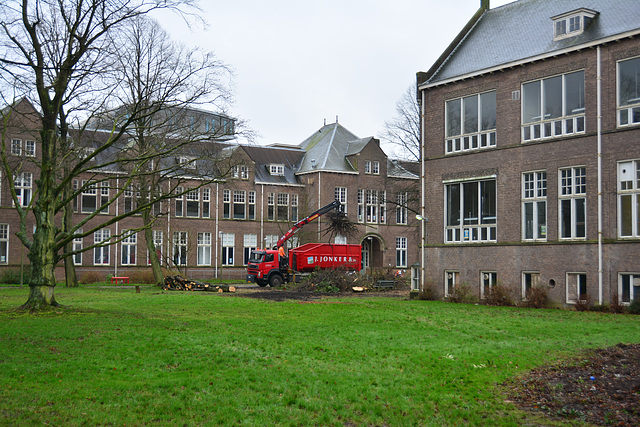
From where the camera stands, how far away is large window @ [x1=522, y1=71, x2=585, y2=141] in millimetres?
24125

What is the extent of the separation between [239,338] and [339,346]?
95.7 inches

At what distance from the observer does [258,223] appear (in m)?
60.1

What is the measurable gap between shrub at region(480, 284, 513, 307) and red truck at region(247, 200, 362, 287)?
17980 mm

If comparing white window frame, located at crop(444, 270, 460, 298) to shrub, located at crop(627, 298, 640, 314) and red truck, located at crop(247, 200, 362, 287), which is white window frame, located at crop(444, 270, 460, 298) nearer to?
shrub, located at crop(627, 298, 640, 314)

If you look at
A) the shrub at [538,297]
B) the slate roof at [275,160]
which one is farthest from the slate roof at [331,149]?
the shrub at [538,297]

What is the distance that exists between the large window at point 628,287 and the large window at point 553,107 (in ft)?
18.7

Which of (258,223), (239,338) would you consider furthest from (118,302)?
(258,223)

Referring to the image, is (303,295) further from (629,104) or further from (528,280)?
(629,104)

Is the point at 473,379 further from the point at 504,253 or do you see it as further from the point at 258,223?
the point at 258,223

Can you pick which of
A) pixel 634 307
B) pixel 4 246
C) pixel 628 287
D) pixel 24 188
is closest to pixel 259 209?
pixel 24 188

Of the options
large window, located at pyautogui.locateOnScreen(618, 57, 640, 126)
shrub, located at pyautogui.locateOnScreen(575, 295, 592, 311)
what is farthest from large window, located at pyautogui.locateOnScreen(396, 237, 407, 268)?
large window, located at pyautogui.locateOnScreen(618, 57, 640, 126)

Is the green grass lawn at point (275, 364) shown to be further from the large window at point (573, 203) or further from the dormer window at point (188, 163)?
the dormer window at point (188, 163)

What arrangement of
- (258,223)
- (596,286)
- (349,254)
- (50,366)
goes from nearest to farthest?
(50,366)
(596,286)
(349,254)
(258,223)

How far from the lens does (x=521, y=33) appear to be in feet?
92.3
